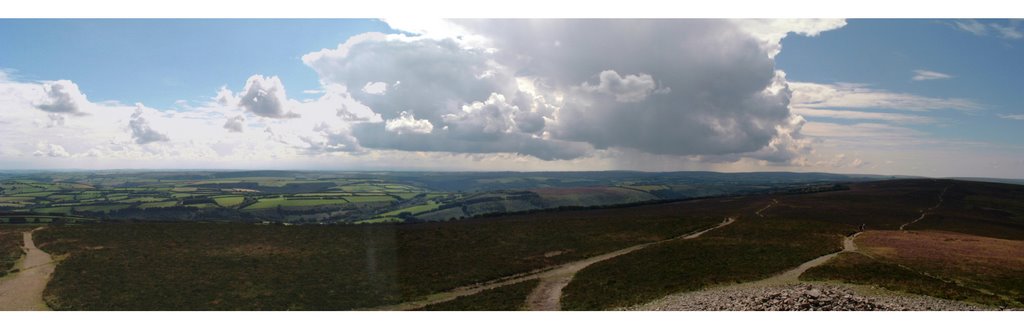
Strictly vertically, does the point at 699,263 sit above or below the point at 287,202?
above

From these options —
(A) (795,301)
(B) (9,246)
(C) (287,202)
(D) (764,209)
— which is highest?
(D) (764,209)

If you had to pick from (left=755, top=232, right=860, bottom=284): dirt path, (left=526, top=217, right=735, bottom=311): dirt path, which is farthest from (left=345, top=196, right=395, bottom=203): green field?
(left=755, top=232, right=860, bottom=284): dirt path

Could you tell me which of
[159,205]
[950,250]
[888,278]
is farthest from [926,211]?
[159,205]

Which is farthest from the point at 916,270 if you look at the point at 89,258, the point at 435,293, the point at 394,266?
the point at 89,258

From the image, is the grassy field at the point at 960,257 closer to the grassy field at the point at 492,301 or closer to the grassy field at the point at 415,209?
the grassy field at the point at 492,301

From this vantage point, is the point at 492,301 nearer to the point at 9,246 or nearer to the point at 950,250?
the point at 950,250

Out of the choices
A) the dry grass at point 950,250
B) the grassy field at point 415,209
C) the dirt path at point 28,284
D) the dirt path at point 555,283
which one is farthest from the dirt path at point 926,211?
the grassy field at point 415,209
